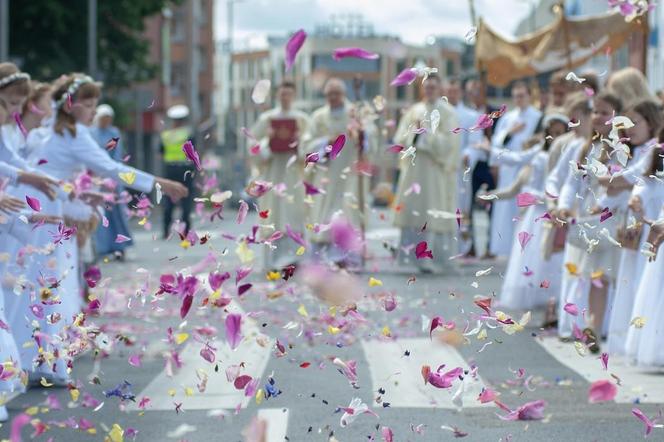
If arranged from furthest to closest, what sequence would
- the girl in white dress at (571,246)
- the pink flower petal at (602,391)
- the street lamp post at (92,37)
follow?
1. the street lamp post at (92,37)
2. the girl in white dress at (571,246)
3. the pink flower petal at (602,391)

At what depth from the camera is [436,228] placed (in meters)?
16.5

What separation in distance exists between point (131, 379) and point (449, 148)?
8933mm

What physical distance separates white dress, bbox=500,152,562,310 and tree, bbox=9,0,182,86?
23.9 metres

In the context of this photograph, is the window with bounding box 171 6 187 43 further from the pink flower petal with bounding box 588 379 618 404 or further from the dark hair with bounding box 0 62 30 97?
the pink flower petal with bounding box 588 379 618 404

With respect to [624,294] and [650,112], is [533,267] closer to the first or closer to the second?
[624,294]

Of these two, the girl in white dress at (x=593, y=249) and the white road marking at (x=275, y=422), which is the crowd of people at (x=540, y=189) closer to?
the girl in white dress at (x=593, y=249)

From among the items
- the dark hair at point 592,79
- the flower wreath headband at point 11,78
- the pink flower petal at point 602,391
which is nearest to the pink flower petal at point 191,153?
the pink flower petal at point 602,391

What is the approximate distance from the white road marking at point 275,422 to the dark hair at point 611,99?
2.78m

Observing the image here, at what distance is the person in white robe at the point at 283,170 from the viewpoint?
53.3 feet

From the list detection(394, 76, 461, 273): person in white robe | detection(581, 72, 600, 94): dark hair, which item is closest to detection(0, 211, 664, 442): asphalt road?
detection(581, 72, 600, 94): dark hair

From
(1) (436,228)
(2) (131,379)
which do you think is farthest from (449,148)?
(2) (131,379)

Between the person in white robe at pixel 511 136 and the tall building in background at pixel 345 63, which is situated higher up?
the person in white robe at pixel 511 136

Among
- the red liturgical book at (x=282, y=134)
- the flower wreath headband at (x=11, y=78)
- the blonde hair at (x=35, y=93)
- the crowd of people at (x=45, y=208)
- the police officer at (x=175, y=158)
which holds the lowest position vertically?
the police officer at (x=175, y=158)

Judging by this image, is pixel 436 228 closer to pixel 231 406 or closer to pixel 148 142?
pixel 231 406
